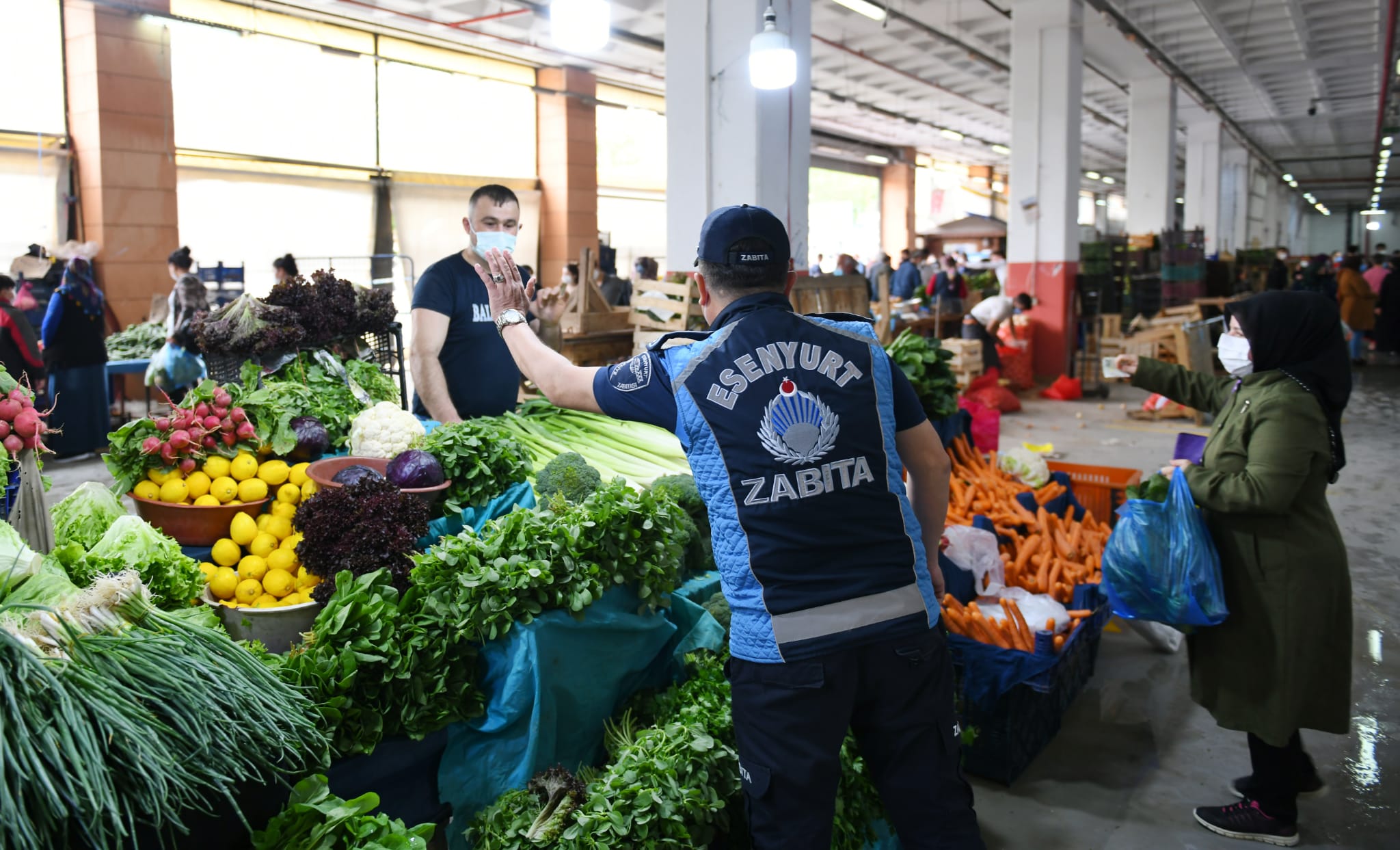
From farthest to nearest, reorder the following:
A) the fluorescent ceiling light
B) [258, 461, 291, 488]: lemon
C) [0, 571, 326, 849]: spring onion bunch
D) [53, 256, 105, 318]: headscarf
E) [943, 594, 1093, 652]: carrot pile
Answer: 1. the fluorescent ceiling light
2. [53, 256, 105, 318]: headscarf
3. [943, 594, 1093, 652]: carrot pile
4. [258, 461, 291, 488]: lemon
5. [0, 571, 326, 849]: spring onion bunch

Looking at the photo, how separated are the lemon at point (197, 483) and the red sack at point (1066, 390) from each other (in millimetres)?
11809

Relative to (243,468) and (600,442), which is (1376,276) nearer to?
(600,442)

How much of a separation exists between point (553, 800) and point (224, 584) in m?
1.01

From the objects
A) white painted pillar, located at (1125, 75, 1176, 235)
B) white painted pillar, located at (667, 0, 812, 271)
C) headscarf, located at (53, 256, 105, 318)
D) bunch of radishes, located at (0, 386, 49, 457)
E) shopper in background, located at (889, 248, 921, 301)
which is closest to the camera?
bunch of radishes, located at (0, 386, 49, 457)

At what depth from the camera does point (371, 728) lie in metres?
2.11

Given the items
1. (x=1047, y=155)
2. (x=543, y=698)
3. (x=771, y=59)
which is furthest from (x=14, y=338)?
(x=1047, y=155)

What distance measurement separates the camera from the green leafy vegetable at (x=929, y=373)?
4.88 meters

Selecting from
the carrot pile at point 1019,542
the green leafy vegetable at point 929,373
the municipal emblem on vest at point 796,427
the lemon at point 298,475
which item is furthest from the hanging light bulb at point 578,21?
the municipal emblem on vest at point 796,427

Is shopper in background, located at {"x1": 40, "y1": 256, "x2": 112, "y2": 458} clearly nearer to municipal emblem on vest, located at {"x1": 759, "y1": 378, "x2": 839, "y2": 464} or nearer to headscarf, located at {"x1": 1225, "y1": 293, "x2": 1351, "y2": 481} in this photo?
municipal emblem on vest, located at {"x1": 759, "y1": 378, "x2": 839, "y2": 464}

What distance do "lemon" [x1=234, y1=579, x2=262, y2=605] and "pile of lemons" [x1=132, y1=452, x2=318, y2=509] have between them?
10.5 inches

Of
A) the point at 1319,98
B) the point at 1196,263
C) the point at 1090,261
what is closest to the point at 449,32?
the point at 1090,261

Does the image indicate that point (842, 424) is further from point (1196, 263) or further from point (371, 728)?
point (1196, 263)

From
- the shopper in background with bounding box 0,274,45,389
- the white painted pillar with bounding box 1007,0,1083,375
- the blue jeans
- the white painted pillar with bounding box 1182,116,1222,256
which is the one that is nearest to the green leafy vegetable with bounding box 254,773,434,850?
the shopper in background with bounding box 0,274,45,389

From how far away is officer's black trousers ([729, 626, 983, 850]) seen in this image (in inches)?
76.2
